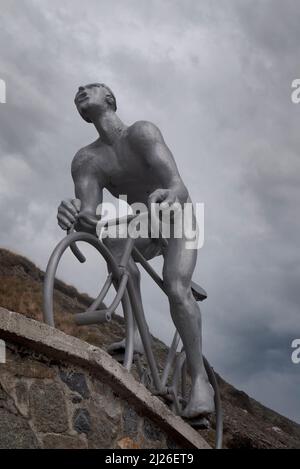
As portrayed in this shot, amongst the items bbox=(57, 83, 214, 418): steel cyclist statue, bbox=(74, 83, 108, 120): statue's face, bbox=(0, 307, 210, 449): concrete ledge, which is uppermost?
bbox=(74, 83, 108, 120): statue's face

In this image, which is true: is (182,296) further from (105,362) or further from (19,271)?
(19,271)

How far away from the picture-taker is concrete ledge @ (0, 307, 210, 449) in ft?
9.43

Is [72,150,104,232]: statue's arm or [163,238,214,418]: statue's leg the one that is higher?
[72,150,104,232]: statue's arm

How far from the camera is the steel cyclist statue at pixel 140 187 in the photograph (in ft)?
13.5

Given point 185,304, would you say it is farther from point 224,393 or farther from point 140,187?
point 224,393

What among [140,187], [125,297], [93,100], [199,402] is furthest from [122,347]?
[93,100]

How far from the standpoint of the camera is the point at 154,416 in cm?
348

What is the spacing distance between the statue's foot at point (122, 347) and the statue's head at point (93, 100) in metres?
1.59

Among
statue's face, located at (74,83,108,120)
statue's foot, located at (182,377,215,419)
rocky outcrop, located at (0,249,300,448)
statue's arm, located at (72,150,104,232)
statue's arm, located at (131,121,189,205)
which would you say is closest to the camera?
statue's foot, located at (182,377,215,419)

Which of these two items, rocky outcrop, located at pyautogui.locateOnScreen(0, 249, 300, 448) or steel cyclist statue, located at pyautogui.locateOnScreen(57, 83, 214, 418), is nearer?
steel cyclist statue, located at pyautogui.locateOnScreen(57, 83, 214, 418)

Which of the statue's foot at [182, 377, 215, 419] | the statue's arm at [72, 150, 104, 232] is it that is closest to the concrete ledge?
the statue's foot at [182, 377, 215, 419]

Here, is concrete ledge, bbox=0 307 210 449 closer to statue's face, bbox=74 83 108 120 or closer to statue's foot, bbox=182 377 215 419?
statue's foot, bbox=182 377 215 419

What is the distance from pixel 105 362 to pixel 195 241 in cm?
145
